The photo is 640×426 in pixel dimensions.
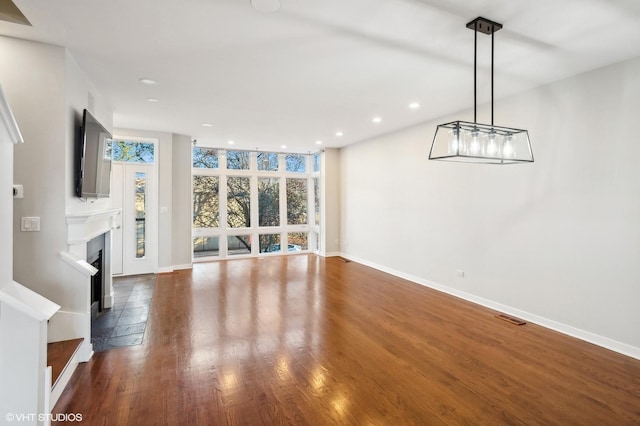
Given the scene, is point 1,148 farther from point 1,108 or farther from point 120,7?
point 120,7

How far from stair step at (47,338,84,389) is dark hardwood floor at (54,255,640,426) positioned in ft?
0.62

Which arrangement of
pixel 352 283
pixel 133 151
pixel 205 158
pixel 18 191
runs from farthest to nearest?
pixel 205 158 < pixel 133 151 < pixel 352 283 < pixel 18 191

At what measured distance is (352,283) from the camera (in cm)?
542

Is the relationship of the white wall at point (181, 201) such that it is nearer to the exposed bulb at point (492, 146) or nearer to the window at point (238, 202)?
the window at point (238, 202)

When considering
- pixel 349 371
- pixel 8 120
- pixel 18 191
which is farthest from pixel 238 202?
pixel 8 120

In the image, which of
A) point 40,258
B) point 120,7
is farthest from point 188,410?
point 120,7

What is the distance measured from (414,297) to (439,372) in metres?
2.07

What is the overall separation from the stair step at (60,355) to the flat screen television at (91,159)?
130cm

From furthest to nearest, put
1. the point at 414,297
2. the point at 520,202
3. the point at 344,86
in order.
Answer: the point at 414,297, the point at 520,202, the point at 344,86

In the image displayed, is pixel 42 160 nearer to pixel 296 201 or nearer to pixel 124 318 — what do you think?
pixel 124 318

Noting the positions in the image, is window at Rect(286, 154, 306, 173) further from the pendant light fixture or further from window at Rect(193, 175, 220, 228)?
the pendant light fixture

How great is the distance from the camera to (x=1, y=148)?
1.52m

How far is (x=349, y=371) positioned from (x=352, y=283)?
2.82 m

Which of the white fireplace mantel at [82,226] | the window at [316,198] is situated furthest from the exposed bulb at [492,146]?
the window at [316,198]
